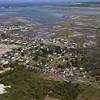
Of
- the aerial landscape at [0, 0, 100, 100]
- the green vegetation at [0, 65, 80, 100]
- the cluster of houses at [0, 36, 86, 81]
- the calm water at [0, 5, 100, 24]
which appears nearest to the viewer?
the green vegetation at [0, 65, 80, 100]

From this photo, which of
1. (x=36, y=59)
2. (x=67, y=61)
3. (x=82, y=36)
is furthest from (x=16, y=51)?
(x=82, y=36)

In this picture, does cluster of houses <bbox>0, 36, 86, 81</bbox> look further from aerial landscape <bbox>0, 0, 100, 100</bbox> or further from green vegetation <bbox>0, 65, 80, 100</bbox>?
green vegetation <bbox>0, 65, 80, 100</bbox>

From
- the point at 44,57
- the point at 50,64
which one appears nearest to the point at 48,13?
the point at 44,57

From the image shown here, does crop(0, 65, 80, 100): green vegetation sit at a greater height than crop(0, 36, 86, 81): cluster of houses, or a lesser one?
greater

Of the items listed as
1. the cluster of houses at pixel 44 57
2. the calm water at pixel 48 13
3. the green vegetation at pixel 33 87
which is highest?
the green vegetation at pixel 33 87

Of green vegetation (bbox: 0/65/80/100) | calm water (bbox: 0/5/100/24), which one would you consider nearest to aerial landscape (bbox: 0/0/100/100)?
green vegetation (bbox: 0/65/80/100)

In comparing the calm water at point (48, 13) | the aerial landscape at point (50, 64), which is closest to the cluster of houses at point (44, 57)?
the aerial landscape at point (50, 64)

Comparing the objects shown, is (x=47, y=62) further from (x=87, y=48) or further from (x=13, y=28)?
(x=13, y=28)

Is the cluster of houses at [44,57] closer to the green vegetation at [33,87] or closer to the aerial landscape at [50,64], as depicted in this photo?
the aerial landscape at [50,64]
